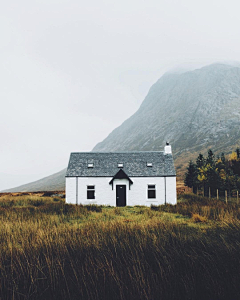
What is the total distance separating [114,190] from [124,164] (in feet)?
10.2

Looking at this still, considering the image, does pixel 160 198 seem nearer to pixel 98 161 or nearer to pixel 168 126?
pixel 98 161

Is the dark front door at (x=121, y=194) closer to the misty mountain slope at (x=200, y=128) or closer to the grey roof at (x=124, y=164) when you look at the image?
the grey roof at (x=124, y=164)

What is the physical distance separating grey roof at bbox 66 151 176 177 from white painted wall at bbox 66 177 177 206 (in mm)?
493

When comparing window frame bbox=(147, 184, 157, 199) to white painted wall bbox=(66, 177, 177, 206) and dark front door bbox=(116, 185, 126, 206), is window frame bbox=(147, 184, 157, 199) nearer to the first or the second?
white painted wall bbox=(66, 177, 177, 206)

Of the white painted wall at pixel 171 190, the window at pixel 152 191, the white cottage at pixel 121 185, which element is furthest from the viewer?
the window at pixel 152 191

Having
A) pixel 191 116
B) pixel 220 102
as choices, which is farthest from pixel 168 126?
pixel 220 102

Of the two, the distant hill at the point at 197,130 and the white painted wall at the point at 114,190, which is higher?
the distant hill at the point at 197,130

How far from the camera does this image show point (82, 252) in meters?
4.28

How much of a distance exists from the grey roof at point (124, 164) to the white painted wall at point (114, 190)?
1.62 feet

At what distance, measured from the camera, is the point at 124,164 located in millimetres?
24406

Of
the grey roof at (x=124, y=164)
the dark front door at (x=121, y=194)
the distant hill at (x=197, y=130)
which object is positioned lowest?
the dark front door at (x=121, y=194)

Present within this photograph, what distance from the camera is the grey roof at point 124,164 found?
76.1ft

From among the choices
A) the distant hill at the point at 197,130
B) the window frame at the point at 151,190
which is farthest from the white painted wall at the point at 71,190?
the distant hill at the point at 197,130

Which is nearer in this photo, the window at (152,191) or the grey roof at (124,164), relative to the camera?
the window at (152,191)
